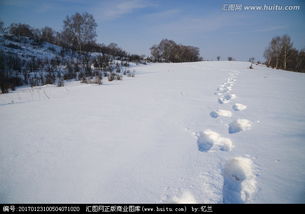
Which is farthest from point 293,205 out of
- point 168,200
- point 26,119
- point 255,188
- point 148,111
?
point 26,119

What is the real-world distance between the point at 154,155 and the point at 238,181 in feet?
2.39

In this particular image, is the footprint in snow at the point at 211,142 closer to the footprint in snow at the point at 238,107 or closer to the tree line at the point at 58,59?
the footprint in snow at the point at 238,107

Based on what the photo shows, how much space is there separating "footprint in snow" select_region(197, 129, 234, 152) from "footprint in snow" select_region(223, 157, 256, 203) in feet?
0.72

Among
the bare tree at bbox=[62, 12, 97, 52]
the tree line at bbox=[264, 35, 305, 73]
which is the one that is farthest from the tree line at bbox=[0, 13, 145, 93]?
the tree line at bbox=[264, 35, 305, 73]

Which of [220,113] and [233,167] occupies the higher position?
[220,113]

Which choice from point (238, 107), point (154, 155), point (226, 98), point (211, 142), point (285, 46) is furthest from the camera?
point (285, 46)

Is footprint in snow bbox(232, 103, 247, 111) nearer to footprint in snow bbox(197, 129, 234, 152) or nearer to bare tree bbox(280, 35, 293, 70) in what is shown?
footprint in snow bbox(197, 129, 234, 152)

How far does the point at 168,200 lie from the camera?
Result: 3.48 ft

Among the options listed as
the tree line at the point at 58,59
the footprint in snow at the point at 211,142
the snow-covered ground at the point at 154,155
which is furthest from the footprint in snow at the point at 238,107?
the tree line at the point at 58,59

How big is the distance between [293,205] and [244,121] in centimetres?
125

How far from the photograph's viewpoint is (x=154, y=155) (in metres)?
1.51

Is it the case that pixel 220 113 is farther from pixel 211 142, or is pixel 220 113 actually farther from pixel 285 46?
pixel 285 46
